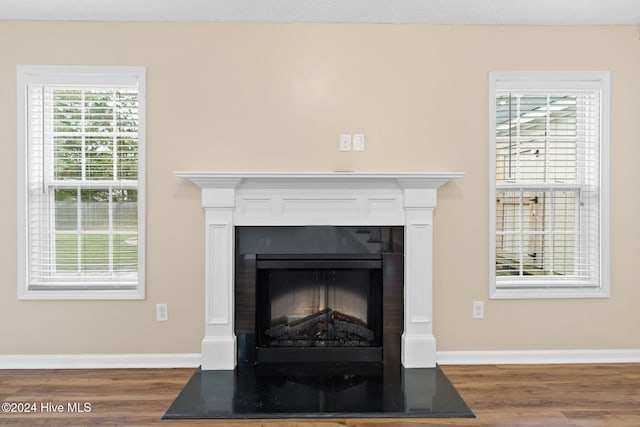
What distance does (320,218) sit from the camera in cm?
298

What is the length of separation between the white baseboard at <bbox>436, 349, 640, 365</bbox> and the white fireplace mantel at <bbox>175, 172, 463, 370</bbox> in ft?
0.68

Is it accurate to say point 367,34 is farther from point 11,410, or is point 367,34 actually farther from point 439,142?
point 11,410

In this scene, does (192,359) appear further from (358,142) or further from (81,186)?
(358,142)

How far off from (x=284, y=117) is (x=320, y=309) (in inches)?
53.8

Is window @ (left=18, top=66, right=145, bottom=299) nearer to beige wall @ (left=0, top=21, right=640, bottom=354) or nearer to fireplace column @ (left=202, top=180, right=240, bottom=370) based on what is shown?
beige wall @ (left=0, top=21, right=640, bottom=354)

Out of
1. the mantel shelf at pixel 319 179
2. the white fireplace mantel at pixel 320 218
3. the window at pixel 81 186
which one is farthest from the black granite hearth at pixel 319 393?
the mantel shelf at pixel 319 179

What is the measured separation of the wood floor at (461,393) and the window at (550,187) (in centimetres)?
55

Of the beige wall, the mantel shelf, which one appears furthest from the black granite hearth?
the mantel shelf

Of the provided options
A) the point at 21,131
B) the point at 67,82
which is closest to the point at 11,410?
the point at 21,131

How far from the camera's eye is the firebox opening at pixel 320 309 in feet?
10.0

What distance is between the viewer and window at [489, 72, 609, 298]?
10.3ft

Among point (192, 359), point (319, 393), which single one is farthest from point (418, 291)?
point (192, 359)

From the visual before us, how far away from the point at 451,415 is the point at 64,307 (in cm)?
259

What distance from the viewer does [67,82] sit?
306 centimetres
